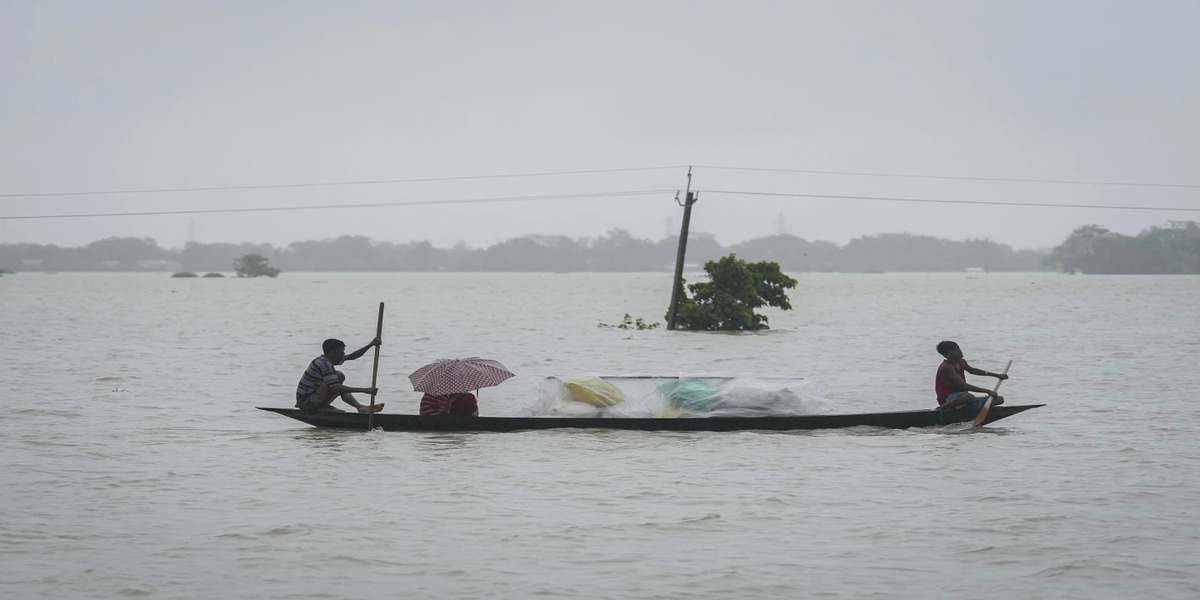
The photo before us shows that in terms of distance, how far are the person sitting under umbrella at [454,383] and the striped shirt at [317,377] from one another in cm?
107

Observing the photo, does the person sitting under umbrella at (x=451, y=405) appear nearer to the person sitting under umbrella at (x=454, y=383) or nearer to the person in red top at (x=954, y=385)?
the person sitting under umbrella at (x=454, y=383)

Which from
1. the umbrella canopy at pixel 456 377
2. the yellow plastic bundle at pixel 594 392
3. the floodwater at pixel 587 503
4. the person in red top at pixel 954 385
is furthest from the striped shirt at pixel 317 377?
the person in red top at pixel 954 385

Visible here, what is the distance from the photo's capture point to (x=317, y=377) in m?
15.5

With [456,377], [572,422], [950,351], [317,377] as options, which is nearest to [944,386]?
[950,351]

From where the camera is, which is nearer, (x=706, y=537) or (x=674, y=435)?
(x=706, y=537)

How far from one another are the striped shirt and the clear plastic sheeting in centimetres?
258

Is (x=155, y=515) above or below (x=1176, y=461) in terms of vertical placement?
below

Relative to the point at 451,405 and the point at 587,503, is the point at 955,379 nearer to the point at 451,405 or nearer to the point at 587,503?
the point at 587,503

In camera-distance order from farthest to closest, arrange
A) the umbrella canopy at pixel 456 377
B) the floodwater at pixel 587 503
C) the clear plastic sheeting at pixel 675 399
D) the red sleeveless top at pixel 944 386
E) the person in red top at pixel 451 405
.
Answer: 1. the red sleeveless top at pixel 944 386
2. the clear plastic sheeting at pixel 675 399
3. the person in red top at pixel 451 405
4. the umbrella canopy at pixel 456 377
5. the floodwater at pixel 587 503

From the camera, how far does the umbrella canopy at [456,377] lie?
15.1 metres

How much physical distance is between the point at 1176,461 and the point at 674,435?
6.04 meters

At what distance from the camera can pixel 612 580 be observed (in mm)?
8820

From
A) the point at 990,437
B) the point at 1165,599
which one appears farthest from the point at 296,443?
the point at 1165,599

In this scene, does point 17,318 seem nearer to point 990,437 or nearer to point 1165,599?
point 990,437
